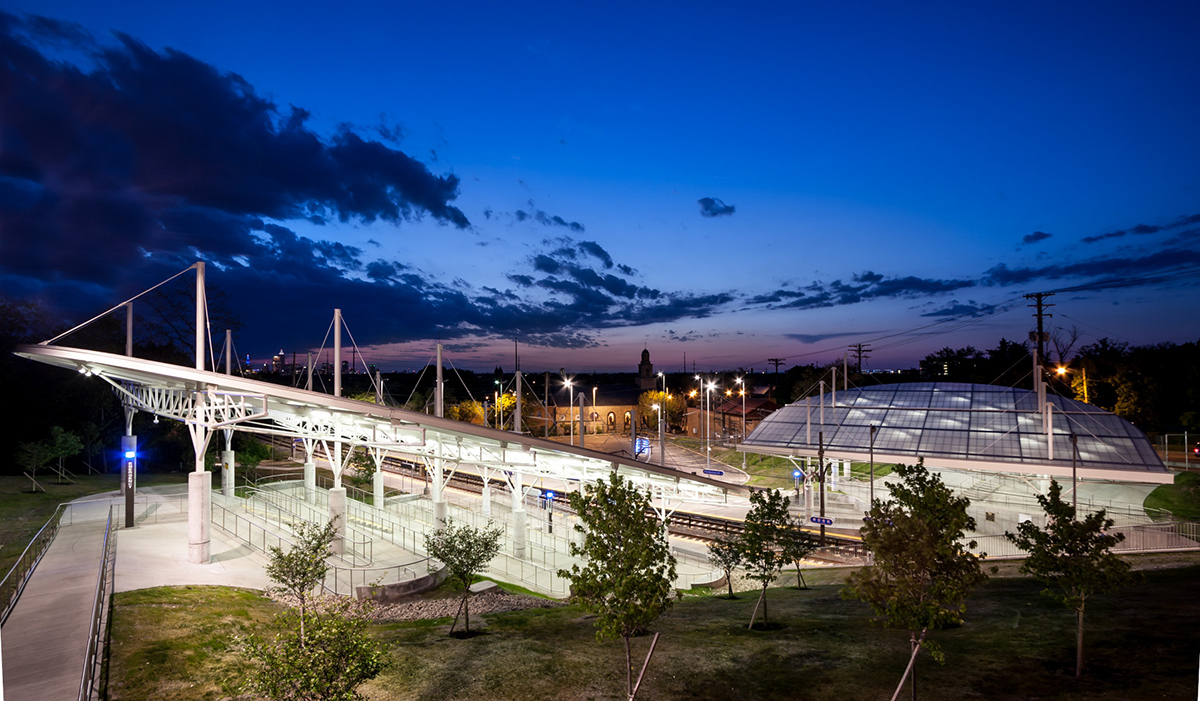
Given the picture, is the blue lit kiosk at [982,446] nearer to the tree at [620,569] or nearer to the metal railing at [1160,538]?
the metal railing at [1160,538]

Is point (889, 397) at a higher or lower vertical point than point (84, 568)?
higher

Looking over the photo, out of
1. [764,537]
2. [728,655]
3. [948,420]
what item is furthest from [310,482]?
[948,420]

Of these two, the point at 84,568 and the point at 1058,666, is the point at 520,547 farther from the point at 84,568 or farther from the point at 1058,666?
the point at 1058,666

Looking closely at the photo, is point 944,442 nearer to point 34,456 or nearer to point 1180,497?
point 1180,497

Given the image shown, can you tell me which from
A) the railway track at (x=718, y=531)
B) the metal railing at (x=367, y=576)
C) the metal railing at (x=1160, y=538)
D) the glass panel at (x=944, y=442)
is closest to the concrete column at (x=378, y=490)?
the metal railing at (x=367, y=576)

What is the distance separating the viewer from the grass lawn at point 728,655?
12336 millimetres

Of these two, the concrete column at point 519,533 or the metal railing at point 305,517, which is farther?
the concrete column at point 519,533

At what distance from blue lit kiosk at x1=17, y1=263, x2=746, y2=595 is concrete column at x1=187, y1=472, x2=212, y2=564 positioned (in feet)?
0.12

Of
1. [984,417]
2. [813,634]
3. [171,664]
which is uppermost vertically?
[984,417]

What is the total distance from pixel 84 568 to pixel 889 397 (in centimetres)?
5107

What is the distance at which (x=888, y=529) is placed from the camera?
1183cm

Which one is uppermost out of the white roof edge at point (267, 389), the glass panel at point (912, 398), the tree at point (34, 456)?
the white roof edge at point (267, 389)

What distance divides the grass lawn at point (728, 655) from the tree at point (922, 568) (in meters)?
2.48

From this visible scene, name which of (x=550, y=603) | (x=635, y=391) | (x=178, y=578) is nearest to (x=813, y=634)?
(x=550, y=603)
